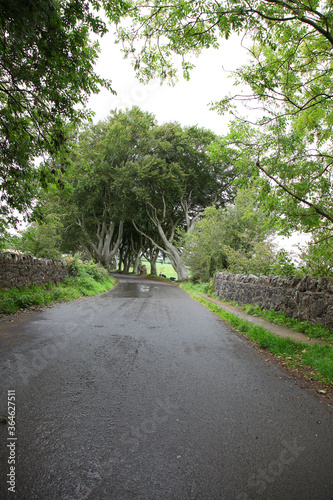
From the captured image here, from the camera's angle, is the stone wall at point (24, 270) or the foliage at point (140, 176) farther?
the foliage at point (140, 176)

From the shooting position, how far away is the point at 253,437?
2.39 m

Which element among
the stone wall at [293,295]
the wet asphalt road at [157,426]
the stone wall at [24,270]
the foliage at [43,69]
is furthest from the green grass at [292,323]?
the stone wall at [24,270]

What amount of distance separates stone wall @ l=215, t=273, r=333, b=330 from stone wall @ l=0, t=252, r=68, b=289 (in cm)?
812

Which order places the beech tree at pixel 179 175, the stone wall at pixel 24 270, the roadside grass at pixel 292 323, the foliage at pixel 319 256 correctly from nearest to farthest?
the roadside grass at pixel 292 323 < the foliage at pixel 319 256 < the stone wall at pixel 24 270 < the beech tree at pixel 179 175

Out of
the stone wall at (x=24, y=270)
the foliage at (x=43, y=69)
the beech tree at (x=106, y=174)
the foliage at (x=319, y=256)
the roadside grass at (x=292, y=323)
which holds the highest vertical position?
the beech tree at (x=106, y=174)

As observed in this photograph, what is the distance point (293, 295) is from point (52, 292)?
327 inches

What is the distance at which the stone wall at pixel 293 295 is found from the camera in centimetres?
615

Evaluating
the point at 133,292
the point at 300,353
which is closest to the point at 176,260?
the point at 133,292

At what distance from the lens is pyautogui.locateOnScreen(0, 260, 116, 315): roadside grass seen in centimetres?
720

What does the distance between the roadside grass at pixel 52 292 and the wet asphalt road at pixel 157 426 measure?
2.90m

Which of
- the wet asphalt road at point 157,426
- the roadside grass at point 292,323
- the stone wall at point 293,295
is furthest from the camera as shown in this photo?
the stone wall at point 293,295

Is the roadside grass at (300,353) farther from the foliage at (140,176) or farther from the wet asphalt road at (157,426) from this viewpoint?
the foliage at (140,176)

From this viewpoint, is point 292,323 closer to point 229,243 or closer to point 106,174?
point 229,243

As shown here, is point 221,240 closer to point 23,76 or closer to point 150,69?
point 150,69
